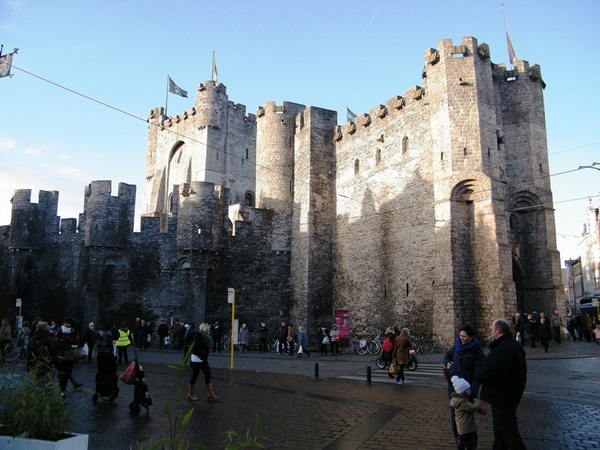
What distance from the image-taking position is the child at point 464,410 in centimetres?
557

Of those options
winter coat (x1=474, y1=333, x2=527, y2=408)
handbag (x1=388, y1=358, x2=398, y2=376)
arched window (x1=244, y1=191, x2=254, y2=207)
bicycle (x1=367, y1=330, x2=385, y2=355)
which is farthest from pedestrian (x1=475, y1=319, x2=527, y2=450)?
arched window (x1=244, y1=191, x2=254, y2=207)

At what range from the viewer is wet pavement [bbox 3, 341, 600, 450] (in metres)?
6.60

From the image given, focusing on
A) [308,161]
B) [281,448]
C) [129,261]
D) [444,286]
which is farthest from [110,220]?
[281,448]

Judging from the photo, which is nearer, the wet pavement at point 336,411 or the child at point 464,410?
the child at point 464,410

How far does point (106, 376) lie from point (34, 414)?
17.5ft

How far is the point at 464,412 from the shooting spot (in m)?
5.64

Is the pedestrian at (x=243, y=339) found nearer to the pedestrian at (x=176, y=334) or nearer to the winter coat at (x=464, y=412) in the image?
the pedestrian at (x=176, y=334)

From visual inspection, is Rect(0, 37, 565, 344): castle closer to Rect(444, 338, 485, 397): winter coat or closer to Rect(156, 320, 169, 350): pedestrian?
Rect(156, 320, 169, 350): pedestrian

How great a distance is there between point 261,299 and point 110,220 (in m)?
8.56

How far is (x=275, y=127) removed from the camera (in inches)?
1235

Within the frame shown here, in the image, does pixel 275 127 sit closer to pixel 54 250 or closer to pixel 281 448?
pixel 54 250

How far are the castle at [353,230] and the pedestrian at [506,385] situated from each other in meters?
14.9

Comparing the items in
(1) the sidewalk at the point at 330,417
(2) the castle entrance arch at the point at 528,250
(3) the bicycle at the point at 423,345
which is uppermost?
(2) the castle entrance arch at the point at 528,250

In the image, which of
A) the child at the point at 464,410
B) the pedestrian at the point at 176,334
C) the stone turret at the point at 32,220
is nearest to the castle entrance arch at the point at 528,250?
the pedestrian at the point at 176,334
